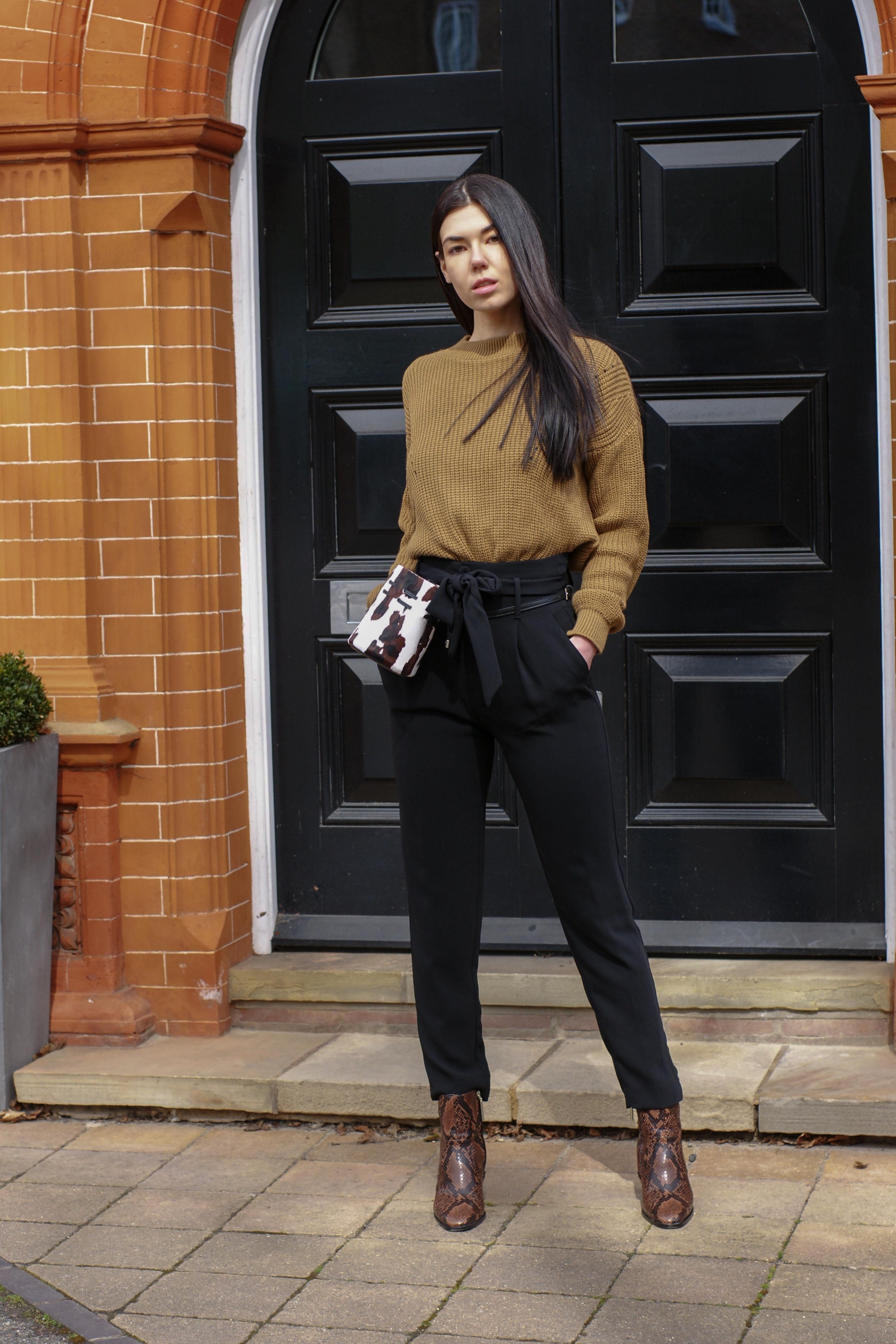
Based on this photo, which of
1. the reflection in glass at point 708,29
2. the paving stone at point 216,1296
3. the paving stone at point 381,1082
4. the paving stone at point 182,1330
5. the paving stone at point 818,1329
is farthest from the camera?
the reflection in glass at point 708,29

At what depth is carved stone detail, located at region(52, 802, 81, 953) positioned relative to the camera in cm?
454

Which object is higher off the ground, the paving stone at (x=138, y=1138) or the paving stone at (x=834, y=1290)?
the paving stone at (x=834, y=1290)

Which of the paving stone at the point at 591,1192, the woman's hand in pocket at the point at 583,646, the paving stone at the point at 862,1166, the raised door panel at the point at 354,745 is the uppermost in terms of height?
the woman's hand in pocket at the point at 583,646

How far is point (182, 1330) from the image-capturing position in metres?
2.99

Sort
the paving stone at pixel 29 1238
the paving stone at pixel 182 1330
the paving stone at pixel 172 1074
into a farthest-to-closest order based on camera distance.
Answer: the paving stone at pixel 172 1074 < the paving stone at pixel 29 1238 < the paving stone at pixel 182 1330

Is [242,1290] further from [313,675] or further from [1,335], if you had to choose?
[1,335]

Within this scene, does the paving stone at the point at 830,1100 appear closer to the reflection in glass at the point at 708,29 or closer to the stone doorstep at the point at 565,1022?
the stone doorstep at the point at 565,1022

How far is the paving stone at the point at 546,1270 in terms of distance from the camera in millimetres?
3090

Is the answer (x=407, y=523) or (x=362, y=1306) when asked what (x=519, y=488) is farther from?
(x=362, y=1306)


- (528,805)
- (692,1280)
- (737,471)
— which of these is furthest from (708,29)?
(692,1280)

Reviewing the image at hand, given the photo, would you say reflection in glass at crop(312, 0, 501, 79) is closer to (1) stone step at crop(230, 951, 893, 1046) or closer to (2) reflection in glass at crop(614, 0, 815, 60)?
Result: (2) reflection in glass at crop(614, 0, 815, 60)

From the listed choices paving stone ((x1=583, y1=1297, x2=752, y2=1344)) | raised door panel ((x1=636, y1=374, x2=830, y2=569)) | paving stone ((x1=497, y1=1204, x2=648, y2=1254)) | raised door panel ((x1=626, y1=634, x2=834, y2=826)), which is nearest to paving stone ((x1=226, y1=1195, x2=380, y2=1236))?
paving stone ((x1=497, y1=1204, x2=648, y2=1254))

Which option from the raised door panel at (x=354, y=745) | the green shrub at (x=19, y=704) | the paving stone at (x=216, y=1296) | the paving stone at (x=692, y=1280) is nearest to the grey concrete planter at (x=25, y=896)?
the green shrub at (x=19, y=704)

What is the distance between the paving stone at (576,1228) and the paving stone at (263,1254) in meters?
0.40
